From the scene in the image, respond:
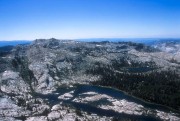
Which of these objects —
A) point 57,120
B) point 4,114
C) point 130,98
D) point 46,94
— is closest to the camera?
point 57,120

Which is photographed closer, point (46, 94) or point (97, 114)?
point (97, 114)

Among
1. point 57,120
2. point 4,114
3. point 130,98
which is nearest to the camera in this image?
point 57,120

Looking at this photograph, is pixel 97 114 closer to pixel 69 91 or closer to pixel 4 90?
pixel 69 91

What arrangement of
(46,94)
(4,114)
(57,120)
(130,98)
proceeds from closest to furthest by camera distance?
1. (57,120)
2. (4,114)
3. (130,98)
4. (46,94)

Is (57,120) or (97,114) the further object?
(97,114)

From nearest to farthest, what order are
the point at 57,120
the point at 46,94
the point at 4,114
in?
the point at 57,120 → the point at 4,114 → the point at 46,94

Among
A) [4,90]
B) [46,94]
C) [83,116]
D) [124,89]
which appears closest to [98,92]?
[124,89]

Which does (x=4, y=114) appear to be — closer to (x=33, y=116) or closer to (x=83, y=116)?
(x=33, y=116)

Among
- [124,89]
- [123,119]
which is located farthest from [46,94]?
[123,119]
